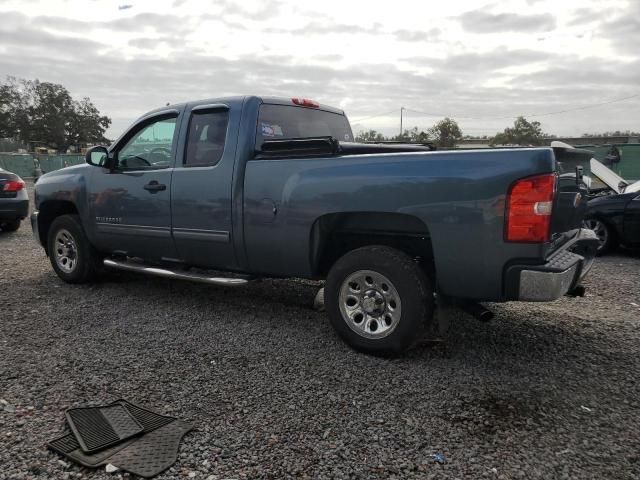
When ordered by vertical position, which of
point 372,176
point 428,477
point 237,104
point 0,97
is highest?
point 0,97

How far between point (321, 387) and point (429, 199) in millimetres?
1393

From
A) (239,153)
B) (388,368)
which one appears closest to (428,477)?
(388,368)

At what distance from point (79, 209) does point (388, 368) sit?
12.6 ft

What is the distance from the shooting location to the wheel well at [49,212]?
5860 millimetres

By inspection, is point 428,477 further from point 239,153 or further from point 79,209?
point 79,209

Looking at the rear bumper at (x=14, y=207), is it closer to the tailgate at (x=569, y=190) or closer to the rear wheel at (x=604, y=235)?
the tailgate at (x=569, y=190)

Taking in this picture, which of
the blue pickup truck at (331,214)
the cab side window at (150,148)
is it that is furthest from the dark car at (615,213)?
the cab side window at (150,148)

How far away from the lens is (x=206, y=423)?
281 centimetres

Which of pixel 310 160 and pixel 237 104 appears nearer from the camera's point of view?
pixel 310 160

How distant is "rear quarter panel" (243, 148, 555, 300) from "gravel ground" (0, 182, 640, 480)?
0.69 meters

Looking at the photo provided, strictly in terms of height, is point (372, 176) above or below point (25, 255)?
above

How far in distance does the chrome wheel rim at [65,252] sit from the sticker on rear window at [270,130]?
2744 millimetres

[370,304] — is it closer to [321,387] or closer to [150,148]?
[321,387]

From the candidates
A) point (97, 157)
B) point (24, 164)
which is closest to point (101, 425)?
point (97, 157)
